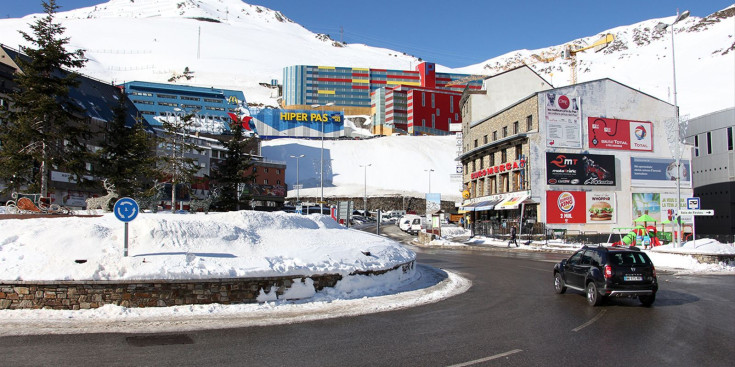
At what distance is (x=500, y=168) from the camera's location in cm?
5350

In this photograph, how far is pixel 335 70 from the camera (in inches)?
6870

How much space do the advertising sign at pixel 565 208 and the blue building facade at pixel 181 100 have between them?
264 ft

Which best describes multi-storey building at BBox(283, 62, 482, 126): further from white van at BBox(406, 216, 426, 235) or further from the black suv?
the black suv

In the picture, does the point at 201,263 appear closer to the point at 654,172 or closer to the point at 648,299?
the point at 648,299

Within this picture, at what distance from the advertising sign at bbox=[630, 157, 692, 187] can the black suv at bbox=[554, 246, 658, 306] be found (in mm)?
40961

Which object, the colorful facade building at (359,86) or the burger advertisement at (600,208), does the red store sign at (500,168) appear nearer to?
the burger advertisement at (600,208)

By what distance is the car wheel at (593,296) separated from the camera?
12872mm

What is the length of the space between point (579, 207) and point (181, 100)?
323 ft

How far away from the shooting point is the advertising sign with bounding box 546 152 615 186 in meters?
47.6

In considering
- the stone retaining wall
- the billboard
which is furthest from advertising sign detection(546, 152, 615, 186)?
the stone retaining wall

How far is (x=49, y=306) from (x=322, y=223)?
34.6ft

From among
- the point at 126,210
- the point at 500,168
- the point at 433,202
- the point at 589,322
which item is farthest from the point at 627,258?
the point at 500,168

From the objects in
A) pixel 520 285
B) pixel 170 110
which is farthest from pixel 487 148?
pixel 170 110

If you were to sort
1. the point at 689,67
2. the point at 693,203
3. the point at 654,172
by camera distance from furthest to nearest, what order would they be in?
the point at 689,67
the point at 654,172
the point at 693,203
